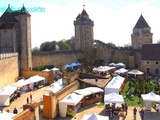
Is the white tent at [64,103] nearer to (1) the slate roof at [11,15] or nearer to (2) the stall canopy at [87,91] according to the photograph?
(2) the stall canopy at [87,91]

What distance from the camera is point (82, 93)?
68.6 ft

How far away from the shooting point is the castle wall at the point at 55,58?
39.3 metres

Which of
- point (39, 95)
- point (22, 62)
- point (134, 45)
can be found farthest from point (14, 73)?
point (134, 45)

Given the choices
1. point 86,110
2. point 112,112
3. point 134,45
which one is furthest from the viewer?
point 134,45

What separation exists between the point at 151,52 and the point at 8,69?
24.5 meters

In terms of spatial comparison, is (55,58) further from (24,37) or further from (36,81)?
(36,81)

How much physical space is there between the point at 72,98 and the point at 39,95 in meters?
7.06

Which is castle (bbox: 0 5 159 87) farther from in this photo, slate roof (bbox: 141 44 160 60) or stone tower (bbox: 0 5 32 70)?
slate roof (bbox: 141 44 160 60)

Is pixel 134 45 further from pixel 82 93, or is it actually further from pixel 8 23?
pixel 82 93

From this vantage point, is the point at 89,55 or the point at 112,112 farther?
the point at 89,55

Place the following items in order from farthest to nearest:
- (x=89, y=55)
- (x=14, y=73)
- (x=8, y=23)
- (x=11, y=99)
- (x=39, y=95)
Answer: (x=89, y=55) → (x=8, y=23) → (x=14, y=73) → (x=39, y=95) → (x=11, y=99)

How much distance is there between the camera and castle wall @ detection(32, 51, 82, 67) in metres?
39.3

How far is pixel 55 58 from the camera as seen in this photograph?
4272 cm

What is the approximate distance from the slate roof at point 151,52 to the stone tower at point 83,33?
554 inches
